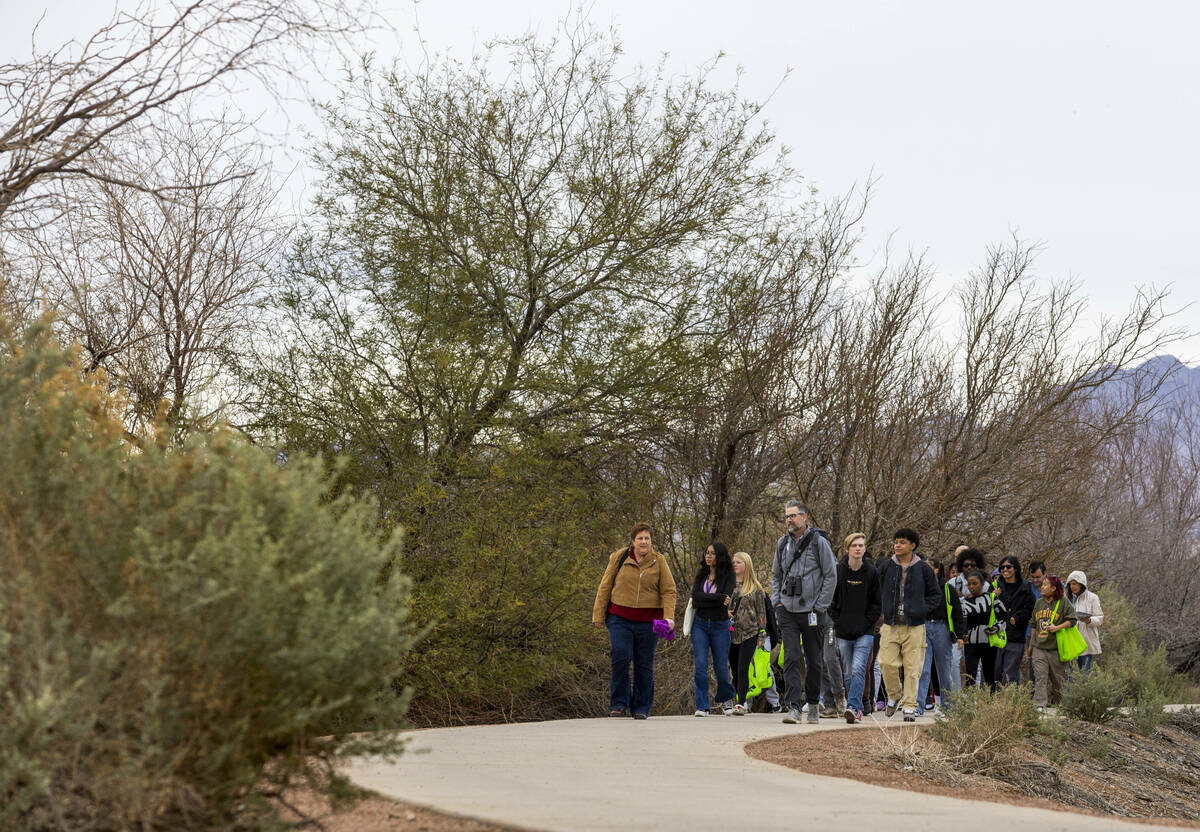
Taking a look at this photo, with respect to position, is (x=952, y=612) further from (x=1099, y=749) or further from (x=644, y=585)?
(x=644, y=585)

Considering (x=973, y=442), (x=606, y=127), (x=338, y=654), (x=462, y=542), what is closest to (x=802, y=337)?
(x=973, y=442)

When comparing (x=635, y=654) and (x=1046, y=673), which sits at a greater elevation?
(x=635, y=654)

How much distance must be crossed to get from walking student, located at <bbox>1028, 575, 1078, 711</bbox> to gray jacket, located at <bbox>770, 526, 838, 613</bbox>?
223 inches

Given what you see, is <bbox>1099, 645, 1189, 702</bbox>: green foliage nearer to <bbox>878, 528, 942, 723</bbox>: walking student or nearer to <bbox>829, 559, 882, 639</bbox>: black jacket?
<bbox>878, 528, 942, 723</bbox>: walking student

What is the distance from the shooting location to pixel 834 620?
47.3 ft

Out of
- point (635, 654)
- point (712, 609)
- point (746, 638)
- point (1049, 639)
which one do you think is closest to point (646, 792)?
point (635, 654)

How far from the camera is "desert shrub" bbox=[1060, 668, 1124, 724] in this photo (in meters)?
16.9

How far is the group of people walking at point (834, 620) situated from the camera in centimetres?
1331

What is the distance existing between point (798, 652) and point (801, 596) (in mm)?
680

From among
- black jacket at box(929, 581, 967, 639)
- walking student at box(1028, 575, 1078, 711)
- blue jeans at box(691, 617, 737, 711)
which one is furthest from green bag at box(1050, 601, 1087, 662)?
blue jeans at box(691, 617, 737, 711)

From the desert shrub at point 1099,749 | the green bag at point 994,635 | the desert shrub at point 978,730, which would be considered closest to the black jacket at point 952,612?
the green bag at point 994,635

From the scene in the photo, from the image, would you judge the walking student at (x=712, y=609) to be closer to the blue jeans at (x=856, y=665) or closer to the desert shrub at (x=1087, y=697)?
the blue jeans at (x=856, y=665)

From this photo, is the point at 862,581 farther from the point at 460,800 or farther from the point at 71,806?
the point at 71,806

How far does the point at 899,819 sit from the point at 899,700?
350 inches
